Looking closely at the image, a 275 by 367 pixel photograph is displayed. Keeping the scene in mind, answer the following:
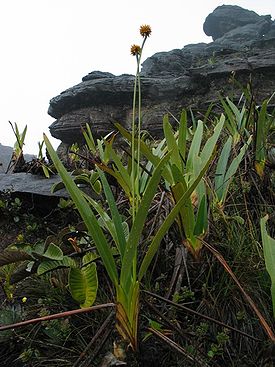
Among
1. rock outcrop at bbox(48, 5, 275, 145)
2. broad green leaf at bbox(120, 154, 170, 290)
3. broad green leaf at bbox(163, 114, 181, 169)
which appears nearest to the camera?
broad green leaf at bbox(120, 154, 170, 290)

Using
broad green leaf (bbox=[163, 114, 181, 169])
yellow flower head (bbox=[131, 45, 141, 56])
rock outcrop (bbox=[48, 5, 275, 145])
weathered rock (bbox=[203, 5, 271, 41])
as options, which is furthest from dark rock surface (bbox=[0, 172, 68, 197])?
weathered rock (bbox=[203, 5, 271, 41])

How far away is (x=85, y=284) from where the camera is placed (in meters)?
0.98

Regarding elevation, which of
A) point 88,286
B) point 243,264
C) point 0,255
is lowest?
point 243,264

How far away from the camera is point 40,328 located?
111 cm

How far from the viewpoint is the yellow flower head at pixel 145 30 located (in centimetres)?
94

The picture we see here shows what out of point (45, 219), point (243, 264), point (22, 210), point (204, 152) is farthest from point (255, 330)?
point (22, 210)

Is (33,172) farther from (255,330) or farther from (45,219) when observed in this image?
(255,330)

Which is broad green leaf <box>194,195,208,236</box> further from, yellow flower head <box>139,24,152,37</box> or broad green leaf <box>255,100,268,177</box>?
broad green leaf <box>255,100,268,177</box>

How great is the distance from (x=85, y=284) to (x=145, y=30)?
72 centimetres

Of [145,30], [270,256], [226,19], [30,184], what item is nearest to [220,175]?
[270,256]

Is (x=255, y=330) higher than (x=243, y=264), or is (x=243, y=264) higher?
(x=243, y=264)

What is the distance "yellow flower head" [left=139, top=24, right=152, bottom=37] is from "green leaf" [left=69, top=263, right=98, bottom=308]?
→ 65 cm

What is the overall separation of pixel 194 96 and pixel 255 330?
1074 cm

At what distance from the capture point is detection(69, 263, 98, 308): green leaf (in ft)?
3.18
